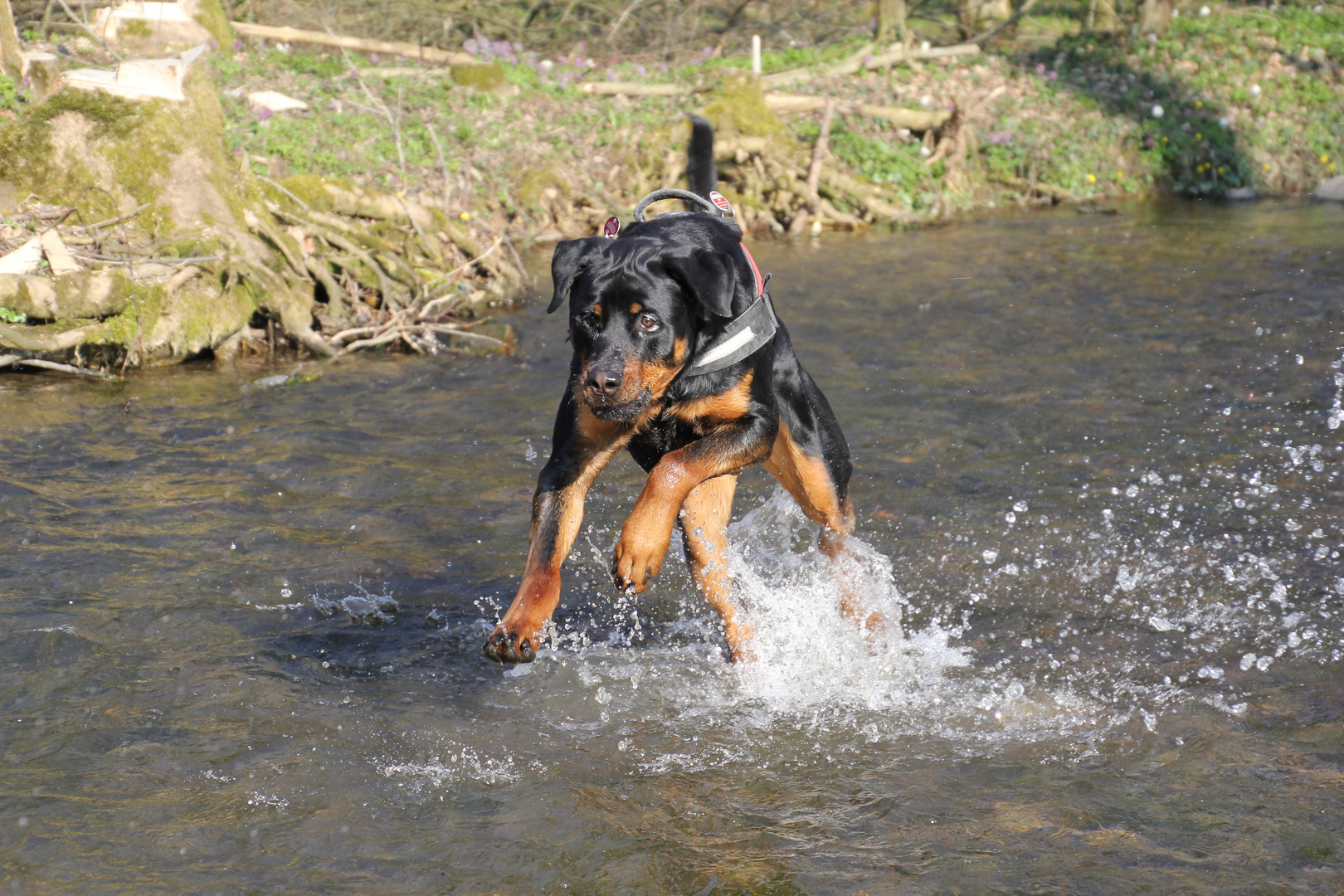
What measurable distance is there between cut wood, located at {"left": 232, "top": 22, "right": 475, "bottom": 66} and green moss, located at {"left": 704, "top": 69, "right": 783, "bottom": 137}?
3305 mm

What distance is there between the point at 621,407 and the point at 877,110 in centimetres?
1320

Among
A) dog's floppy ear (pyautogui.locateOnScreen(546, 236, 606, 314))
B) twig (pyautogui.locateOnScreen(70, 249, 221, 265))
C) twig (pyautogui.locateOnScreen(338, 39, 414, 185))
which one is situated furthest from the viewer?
twig (pyautogui.locateOnScreen(338, 39, 414, 185))

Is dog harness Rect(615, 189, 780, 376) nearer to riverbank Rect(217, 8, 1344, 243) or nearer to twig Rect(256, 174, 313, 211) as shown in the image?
twig Rect(256, 174, 313, 211)

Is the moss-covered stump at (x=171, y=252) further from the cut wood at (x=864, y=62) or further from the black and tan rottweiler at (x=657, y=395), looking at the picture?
the cut wood at (x=864, y=62)

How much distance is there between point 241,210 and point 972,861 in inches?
280

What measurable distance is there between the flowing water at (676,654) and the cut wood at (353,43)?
8768 millimetres

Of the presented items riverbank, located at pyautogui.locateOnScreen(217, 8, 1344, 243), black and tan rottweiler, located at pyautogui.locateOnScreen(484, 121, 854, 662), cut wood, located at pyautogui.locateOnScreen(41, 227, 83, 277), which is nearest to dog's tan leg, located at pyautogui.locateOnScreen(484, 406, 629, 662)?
black and tan rottweiler, located at pyautogui.locateOnScreen(484, 121, 854, 662)

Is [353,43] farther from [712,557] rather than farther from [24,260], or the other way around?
[712,557]

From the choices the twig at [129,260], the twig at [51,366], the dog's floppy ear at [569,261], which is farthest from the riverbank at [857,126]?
the dog's floppy ear at [569,261]

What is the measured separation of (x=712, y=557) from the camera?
13.6 ft

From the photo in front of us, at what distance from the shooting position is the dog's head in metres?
3.39

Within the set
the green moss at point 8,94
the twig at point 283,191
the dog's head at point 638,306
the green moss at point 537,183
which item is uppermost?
the green moss at point 8,94

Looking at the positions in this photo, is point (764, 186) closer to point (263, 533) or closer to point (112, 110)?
point (112, 110)

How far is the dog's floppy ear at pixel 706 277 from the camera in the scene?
3.51m
